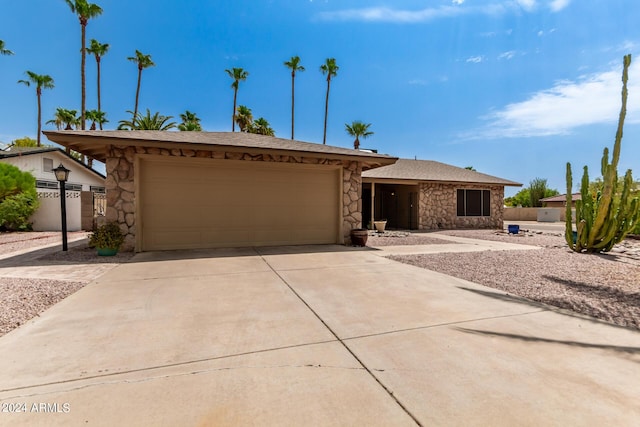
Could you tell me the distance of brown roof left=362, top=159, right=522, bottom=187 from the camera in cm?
A: 1648

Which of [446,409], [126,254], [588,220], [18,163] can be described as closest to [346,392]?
[446,409]

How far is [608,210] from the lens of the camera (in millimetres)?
8109

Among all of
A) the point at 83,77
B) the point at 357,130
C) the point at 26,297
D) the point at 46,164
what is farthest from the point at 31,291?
the point at 357,130

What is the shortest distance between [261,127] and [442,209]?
21504mm


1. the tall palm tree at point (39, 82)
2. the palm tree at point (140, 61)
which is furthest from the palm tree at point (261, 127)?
the tall palm tree at point (39, 82)

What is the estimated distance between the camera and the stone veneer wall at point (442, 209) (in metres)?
17.1

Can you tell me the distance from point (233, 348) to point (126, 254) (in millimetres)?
6771

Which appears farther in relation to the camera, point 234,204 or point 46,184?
point 46,184

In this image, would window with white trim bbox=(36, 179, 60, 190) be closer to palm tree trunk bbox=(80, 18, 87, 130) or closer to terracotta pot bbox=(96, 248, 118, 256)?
palm tree trunk bbox=(80, 18, 87, 130)

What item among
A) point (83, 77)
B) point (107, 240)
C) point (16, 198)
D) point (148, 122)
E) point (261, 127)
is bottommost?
point (107, 240)

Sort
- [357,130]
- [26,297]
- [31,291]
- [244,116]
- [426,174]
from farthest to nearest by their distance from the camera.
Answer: [357,130] < [244,116] < [426,174] < [31,291] < [26,297]

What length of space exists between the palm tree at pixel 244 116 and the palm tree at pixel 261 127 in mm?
543

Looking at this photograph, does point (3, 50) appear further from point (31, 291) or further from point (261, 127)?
point (31, 291)

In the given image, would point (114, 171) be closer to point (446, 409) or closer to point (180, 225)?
point (180, 225)
